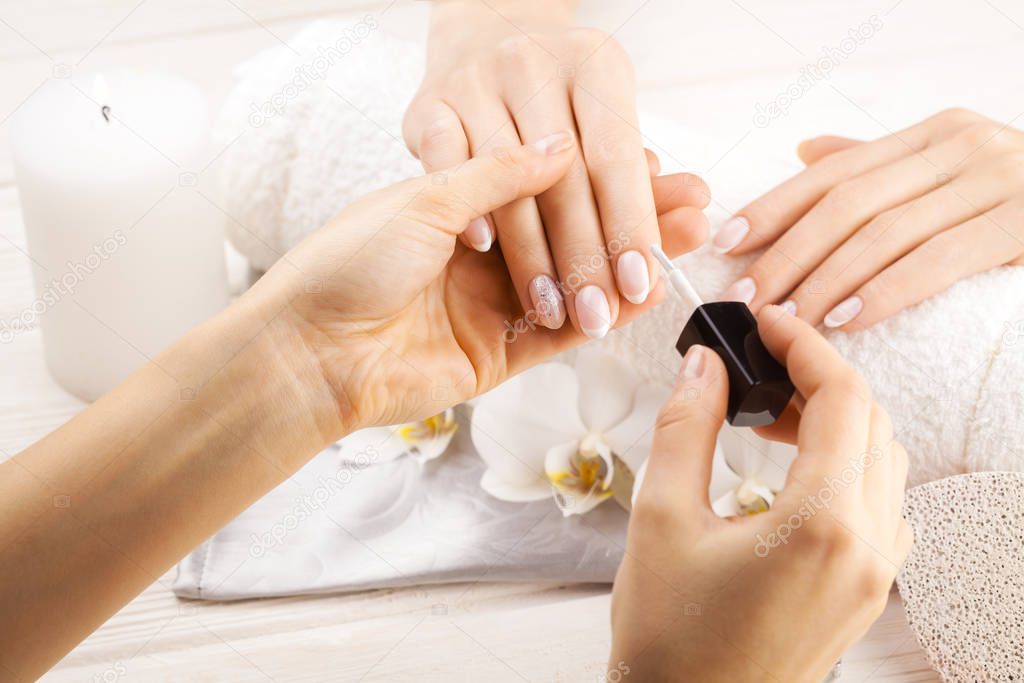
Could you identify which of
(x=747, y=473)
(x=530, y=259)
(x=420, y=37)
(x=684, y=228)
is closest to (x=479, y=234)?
(x=530, y=259)

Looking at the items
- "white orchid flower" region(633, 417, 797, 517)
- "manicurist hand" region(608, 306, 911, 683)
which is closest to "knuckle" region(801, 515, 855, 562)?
"manicurist hand" region(608, 306, 911, 683)

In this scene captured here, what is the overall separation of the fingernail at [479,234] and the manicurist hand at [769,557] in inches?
8.9

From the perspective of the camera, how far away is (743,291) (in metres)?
0.74

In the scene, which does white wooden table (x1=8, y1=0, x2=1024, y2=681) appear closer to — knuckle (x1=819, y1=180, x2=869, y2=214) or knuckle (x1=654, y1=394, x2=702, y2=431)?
knuckle (x1=819, y1=180, x2=869, y2=214)

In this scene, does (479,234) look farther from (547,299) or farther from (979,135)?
(979,135)

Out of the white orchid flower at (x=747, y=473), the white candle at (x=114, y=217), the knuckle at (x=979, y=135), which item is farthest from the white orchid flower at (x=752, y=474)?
the white candle at (x=114, y=217)

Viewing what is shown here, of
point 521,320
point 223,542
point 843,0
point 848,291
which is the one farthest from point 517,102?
point 843,0

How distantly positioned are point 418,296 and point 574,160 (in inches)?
5.9

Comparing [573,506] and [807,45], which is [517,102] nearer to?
[573,506]

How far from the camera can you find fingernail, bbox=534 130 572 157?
705mm

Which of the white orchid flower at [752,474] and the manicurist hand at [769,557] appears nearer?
the manicurist hand at [769,557]

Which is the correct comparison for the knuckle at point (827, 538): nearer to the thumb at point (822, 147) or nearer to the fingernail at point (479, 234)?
the fingernail at point (479, 234)

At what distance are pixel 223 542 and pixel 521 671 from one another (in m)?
0.24

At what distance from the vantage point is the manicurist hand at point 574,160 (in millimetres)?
700
